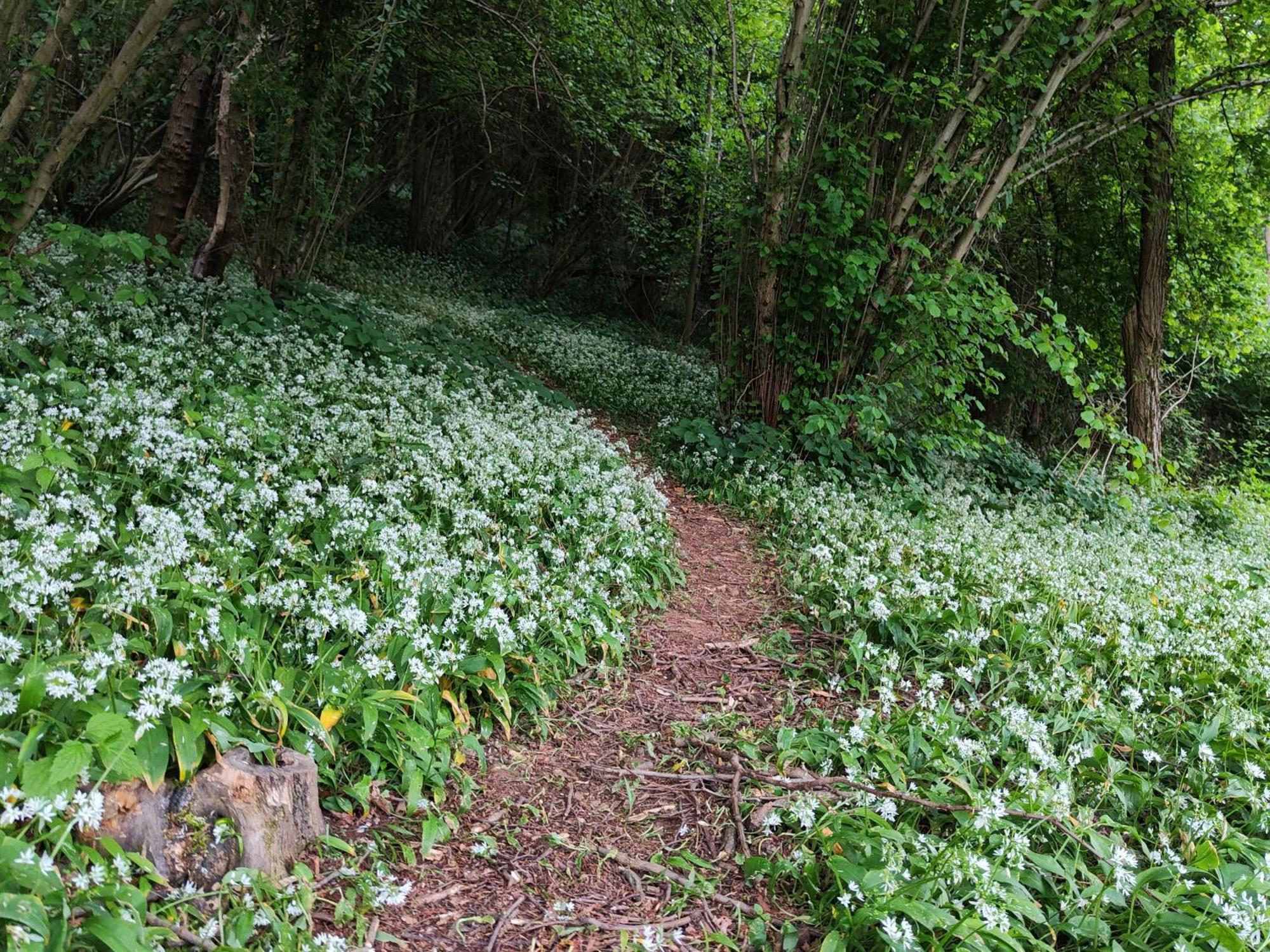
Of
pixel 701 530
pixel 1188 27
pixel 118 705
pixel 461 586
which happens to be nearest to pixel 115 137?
pixel 701 530

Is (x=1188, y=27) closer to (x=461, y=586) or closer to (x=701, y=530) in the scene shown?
(x=701, y=530)

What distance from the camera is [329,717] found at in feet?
10.5

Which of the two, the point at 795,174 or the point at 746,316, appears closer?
the point at 795,174

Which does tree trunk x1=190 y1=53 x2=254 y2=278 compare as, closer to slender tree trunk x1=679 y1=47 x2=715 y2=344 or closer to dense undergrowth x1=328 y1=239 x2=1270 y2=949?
dense undergrowth x1=328 y1=239 x2=1270 y2=949

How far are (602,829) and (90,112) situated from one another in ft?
20.2

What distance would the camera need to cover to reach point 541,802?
363cm

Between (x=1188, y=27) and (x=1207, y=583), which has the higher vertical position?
(x=1188, y=27)

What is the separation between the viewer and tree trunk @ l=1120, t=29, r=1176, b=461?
11.6 m

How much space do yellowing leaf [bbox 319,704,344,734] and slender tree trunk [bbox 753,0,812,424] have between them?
7.26 metres

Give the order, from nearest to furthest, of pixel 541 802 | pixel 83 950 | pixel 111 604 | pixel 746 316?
pixel 83 950 < pixel 111 604 < pixel 541 802 < pixel 746 316

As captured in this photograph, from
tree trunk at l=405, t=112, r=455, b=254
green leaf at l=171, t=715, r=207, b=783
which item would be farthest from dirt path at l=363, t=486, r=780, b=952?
tree trunk at l=405, t=112, r=455, b=254

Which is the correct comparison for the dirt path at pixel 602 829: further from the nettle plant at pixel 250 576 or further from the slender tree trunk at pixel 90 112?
the slender tree trunk at pixel 90 112

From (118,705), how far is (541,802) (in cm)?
172

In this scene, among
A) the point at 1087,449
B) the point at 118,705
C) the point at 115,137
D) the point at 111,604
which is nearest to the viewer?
the point at 118,705
